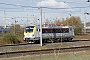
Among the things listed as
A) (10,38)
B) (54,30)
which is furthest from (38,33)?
(10,38)

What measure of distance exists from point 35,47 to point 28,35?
991 centimetres

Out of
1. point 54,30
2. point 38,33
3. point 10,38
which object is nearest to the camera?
point 10,38

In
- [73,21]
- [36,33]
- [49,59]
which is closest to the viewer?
[49,59]

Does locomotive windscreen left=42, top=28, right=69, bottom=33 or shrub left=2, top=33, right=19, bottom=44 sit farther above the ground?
locomotive windscreen left=42, top=28, right=69, bottom=33

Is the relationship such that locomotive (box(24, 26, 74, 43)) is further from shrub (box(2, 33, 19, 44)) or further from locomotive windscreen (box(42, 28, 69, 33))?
shrub (box(2, 33, 19, 44))

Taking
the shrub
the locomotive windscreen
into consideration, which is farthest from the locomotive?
the shrub

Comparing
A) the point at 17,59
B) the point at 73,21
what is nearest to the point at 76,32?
the point at 73,21

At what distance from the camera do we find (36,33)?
4941cm

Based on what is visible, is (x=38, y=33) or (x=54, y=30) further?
(x=54, y=30)

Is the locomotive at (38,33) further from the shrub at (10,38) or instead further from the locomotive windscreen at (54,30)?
the shrub at (10,38)

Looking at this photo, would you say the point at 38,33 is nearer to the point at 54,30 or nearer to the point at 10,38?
the point at 54,30

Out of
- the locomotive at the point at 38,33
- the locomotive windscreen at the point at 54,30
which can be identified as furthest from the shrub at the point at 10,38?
the locomotive windscreen at the point at 54,30

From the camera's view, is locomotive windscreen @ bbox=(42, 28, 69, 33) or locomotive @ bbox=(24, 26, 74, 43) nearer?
locomotive @ bbox=(24, 26, 74, 43)

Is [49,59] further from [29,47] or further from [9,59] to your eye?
[29,47]
